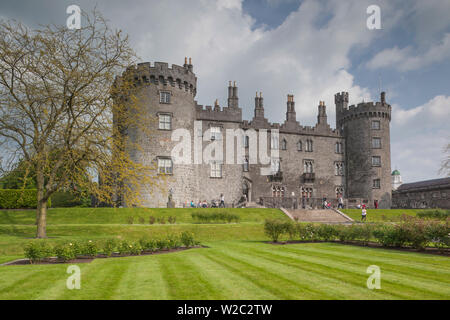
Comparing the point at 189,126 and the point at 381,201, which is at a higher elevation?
the point at 189,126

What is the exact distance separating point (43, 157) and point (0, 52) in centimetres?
551

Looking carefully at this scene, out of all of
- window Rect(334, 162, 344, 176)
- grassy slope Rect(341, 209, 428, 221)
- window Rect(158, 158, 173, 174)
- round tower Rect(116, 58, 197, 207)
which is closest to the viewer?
grassy slope Rect(341, 209, 428, 221)

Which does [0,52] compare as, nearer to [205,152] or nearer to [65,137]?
[65,137]

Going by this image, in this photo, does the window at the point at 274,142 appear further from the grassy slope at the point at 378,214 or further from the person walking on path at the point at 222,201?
the grassy slope at the point at 378,214

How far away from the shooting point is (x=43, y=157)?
58.7 ft

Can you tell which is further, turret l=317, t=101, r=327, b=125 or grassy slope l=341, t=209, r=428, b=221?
turret l=317, t=101, r=327, b=125

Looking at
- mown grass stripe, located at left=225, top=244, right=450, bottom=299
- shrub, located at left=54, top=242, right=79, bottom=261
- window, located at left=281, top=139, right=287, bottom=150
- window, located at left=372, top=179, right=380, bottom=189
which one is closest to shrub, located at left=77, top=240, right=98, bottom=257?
shrub, located at left=54, top=242, right=79, bottom=261

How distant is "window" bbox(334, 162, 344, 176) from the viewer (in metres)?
50.3

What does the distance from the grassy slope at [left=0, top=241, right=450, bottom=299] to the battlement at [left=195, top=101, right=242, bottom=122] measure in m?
30.8

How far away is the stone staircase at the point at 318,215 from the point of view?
115 ft

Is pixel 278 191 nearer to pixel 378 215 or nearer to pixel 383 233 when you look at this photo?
pixel 378 215

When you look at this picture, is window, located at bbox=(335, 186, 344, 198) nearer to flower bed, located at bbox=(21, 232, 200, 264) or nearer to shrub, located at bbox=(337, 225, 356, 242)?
shrub, located at bbox=(337, 225, 356, 242)
